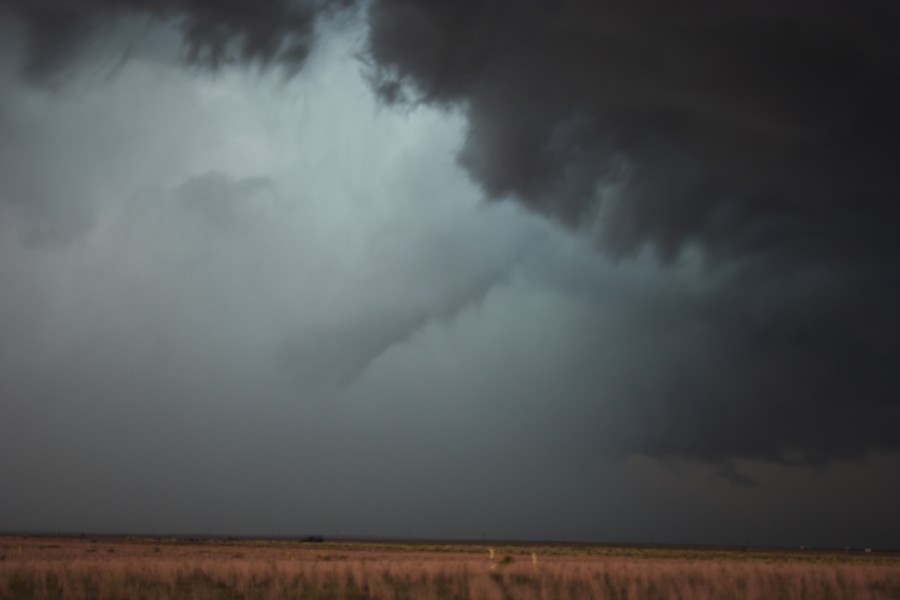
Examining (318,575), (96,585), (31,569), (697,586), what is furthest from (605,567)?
(31,569)

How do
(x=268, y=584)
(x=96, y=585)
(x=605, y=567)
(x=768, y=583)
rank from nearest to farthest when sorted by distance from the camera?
1. (x=96, y=585)
2. (x=268, y=584)
3. (x=768, y=583)
4. (x=605, y=567)

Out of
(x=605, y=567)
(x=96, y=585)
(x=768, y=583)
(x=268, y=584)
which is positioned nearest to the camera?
(x=96, y=585)

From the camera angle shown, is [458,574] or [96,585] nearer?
[96,585]

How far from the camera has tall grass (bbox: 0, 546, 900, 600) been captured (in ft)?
76.8

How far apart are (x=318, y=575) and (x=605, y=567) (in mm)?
12093

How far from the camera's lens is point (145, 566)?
2903cm

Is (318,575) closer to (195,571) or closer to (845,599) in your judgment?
(195,571)

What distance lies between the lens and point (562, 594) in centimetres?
2455

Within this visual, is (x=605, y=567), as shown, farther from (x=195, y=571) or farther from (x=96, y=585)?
(x=96, y=585)

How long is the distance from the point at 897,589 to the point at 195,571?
24.4 m

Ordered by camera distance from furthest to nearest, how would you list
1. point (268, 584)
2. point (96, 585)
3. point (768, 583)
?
point (768, 583) < point (268, 584) < point (96, 585)

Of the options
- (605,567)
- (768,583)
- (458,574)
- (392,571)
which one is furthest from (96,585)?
(768,583)

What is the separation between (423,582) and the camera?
27156 mm

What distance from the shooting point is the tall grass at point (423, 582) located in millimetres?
23406
